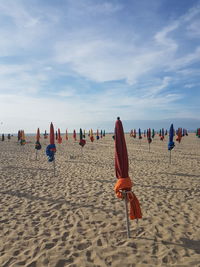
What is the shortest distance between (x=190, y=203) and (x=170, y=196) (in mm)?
862

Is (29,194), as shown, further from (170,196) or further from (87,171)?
(170,196)

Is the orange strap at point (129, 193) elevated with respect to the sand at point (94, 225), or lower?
elevated

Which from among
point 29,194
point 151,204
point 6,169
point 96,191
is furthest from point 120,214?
point 6,169

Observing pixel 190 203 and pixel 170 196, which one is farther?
pixel 170 196

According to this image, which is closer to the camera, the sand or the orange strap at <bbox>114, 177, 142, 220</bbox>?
the sand

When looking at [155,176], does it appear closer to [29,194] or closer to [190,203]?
[190,203]

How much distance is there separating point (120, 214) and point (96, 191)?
2462 millimetres

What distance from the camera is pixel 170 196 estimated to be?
7.55 metres

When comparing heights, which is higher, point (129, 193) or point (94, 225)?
point (129, 193)

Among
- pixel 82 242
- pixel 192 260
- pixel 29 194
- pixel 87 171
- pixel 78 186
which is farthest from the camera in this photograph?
pixel 87 171

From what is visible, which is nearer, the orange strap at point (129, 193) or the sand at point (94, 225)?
the sand at point (94, 225)

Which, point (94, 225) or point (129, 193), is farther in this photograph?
point (94, 225)

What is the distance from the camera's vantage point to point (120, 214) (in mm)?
6023

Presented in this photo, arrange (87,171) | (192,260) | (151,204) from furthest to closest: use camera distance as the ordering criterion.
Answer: (87,171), (151,204), (192,260)
